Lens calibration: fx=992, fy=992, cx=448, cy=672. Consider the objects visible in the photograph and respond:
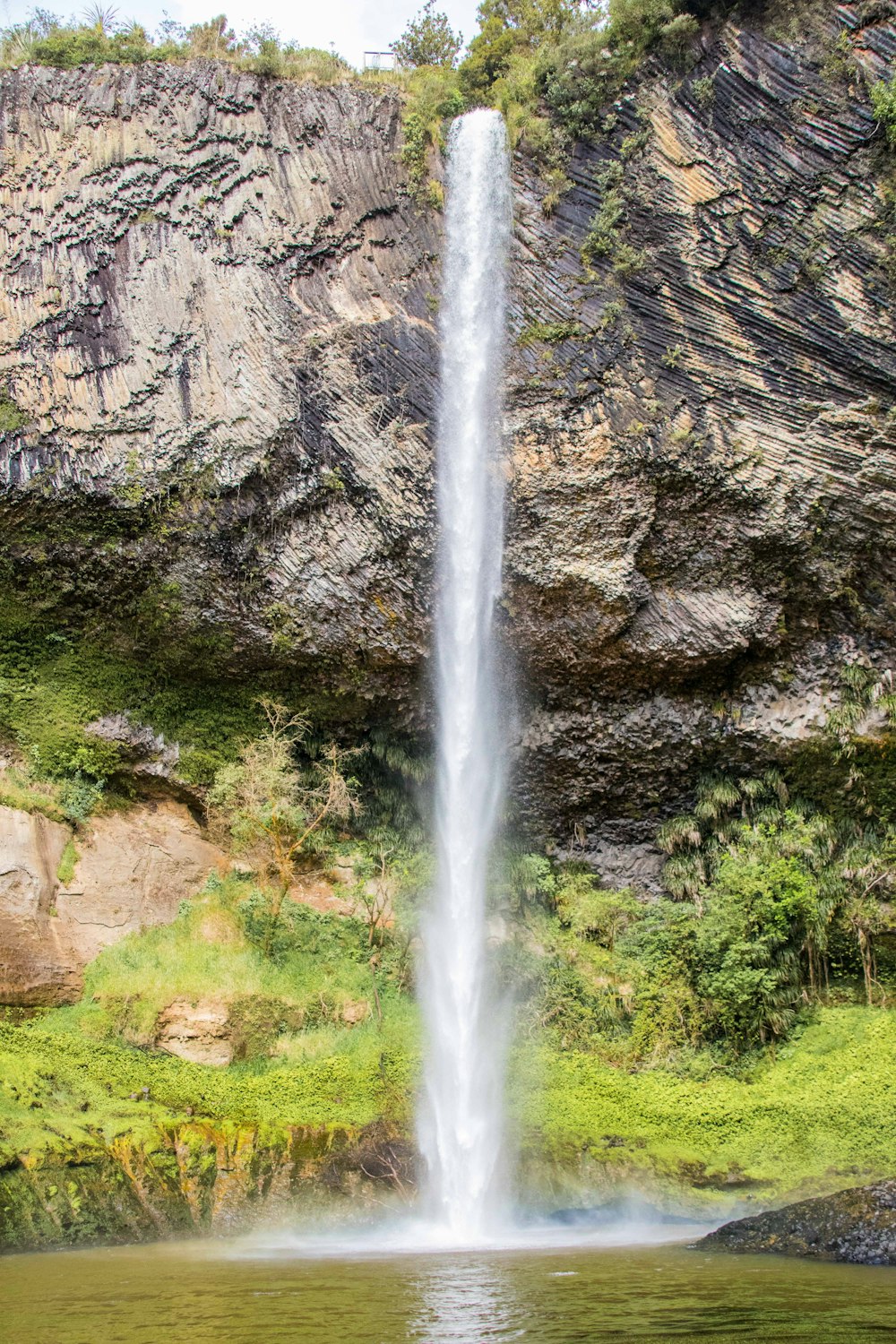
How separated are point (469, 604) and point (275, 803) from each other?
4273 mm

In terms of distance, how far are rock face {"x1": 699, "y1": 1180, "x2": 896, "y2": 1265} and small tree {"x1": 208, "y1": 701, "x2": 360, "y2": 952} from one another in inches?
316

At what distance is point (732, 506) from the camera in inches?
577

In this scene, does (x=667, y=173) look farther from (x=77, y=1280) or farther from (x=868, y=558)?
(x=77, y=1280)

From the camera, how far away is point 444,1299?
21.6ft

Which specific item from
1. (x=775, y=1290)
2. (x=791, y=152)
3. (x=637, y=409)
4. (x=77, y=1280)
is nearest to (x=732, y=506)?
(x=637, y=409)

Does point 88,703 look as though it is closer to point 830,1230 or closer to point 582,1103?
Answer: point 582,1103

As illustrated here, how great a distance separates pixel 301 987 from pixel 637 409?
9.88 metres

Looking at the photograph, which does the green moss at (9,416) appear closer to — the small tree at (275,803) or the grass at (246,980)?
the small tree at (275,803)

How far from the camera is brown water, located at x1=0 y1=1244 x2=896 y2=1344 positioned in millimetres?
5473

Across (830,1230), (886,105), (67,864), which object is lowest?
(830,1230)

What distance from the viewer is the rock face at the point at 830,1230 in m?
8.33

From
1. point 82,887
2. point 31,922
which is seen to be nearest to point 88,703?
point 82,887

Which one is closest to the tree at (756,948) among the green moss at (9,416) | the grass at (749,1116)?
the grass at (749,1116)

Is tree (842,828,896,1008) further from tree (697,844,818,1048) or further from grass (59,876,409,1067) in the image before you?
grass (59,876,409,1067)
